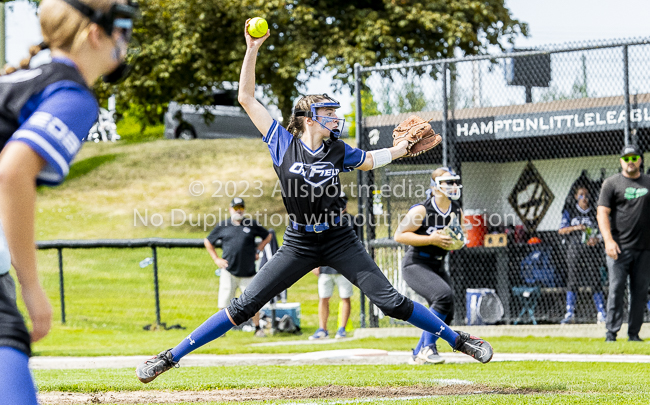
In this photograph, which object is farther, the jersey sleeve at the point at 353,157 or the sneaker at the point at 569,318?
the sneaker at the point at 569,318

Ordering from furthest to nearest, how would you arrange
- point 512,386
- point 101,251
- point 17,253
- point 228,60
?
point 228,60, point 101,251, point 512,386, point 17,253

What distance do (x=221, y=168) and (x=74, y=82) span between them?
28.1 metres

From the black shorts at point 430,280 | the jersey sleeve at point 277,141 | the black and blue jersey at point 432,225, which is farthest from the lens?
the black and blue jersey at point 432,225

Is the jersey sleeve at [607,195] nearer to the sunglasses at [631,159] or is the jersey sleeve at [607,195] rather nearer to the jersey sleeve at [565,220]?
the sunglasses at [631,159]

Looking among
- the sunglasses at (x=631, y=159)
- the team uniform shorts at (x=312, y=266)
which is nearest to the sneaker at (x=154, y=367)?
the team uniform shorts at (x=312, y=266)

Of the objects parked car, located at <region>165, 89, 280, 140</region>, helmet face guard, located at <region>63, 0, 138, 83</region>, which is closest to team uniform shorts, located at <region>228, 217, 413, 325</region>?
helmet face guard, located at <region>63, 0, 138, 83</region>

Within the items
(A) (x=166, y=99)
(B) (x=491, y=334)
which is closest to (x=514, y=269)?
(B) (x=491, y=334)

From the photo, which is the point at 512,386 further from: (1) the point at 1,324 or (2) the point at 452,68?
(2) the point at 452,68

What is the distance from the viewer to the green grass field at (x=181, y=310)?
6.39 m

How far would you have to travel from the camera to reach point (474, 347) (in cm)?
585

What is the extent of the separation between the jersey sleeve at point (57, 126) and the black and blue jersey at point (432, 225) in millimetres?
5737

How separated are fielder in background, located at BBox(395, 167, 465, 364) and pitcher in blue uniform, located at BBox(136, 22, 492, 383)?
1.80 metres

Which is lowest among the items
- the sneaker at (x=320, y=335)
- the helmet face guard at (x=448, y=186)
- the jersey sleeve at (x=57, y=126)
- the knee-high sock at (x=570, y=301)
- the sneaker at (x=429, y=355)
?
the sneaker at (x=320, y=335)

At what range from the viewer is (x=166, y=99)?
2720cm
